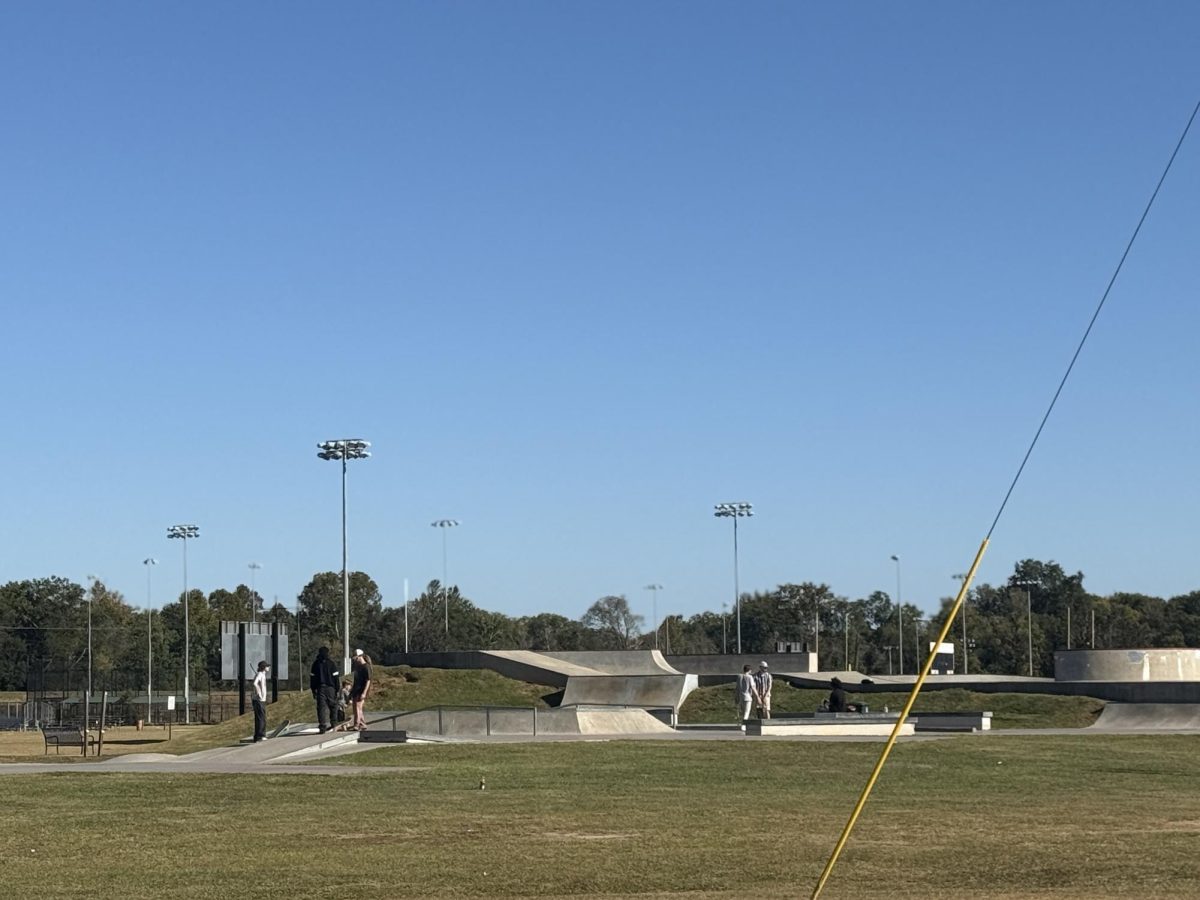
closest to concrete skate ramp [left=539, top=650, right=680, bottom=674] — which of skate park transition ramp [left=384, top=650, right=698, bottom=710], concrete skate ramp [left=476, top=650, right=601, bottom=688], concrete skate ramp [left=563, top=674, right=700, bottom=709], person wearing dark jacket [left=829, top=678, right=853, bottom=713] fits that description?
skate park transition ramp [left=384, top=650, right=698, bottom=710]

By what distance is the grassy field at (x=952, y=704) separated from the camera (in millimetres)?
45378

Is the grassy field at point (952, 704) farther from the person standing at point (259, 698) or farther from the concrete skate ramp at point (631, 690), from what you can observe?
the person standing at point (259, 698)

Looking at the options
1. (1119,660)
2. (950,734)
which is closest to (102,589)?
(1119,660)

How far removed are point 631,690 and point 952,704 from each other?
11.2 m

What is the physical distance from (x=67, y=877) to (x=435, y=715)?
23.3m

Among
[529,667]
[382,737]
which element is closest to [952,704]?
[529,667]

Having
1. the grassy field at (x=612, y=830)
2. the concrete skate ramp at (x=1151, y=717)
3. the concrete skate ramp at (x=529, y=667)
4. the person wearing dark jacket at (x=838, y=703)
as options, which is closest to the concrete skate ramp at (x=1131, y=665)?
the concrete skate ramp at (x=1151, y=717)

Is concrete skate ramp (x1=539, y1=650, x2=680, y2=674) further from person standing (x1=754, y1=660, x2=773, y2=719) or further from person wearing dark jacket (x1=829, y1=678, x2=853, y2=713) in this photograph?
person wearing dark jacket (x1=829, y1=678, x2=853, y2=713)

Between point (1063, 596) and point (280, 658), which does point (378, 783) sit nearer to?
point (280, 658)

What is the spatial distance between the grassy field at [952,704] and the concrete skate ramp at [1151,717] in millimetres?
741

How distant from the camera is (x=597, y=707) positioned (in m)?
39.8

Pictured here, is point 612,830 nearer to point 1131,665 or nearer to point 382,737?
point 382,737

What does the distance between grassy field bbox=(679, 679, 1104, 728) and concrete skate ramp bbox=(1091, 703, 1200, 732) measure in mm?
741

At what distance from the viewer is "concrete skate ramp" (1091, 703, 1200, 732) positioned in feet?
139
